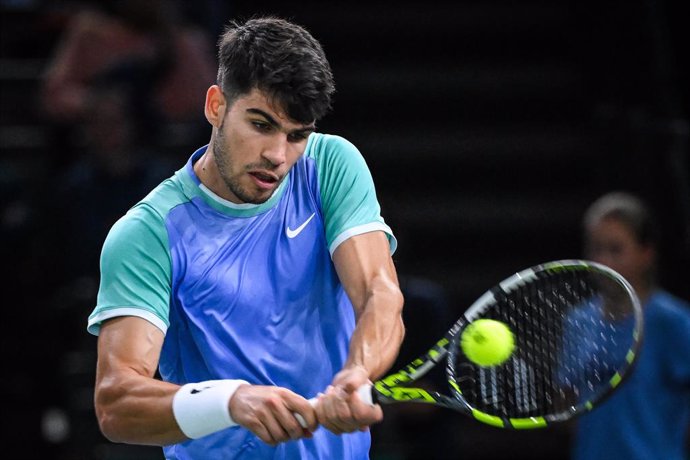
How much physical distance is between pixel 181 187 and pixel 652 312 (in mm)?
2981

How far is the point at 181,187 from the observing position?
145 inches

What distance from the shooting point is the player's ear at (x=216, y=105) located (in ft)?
11.9

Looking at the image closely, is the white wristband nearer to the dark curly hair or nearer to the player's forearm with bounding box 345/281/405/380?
the player's forearm with bounding box 345/281/405/380

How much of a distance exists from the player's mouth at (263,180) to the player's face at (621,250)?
9.52 ft

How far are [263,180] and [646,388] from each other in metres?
2.94

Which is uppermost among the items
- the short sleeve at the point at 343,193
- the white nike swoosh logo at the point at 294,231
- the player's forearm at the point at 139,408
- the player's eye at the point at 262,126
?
the player's eye at the point at 262,126

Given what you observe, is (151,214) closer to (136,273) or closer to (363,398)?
(136,273)

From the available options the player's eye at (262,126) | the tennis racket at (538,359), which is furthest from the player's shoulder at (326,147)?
the tennis racket at (538,359)

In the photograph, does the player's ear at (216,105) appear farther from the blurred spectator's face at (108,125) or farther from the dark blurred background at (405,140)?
the blurred spectator's face at (108,125)

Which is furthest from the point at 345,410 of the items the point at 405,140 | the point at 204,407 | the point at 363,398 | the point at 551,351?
the point at 405,140

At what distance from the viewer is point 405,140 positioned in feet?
28.0

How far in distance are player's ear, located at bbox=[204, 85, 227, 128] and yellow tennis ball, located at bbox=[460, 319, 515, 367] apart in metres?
0.87

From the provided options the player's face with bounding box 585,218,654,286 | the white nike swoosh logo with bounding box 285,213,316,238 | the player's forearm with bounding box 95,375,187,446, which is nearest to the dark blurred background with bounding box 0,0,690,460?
the player's face with bounding box 585,218,654,286

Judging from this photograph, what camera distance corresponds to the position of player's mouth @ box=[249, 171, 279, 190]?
3.51 metres
